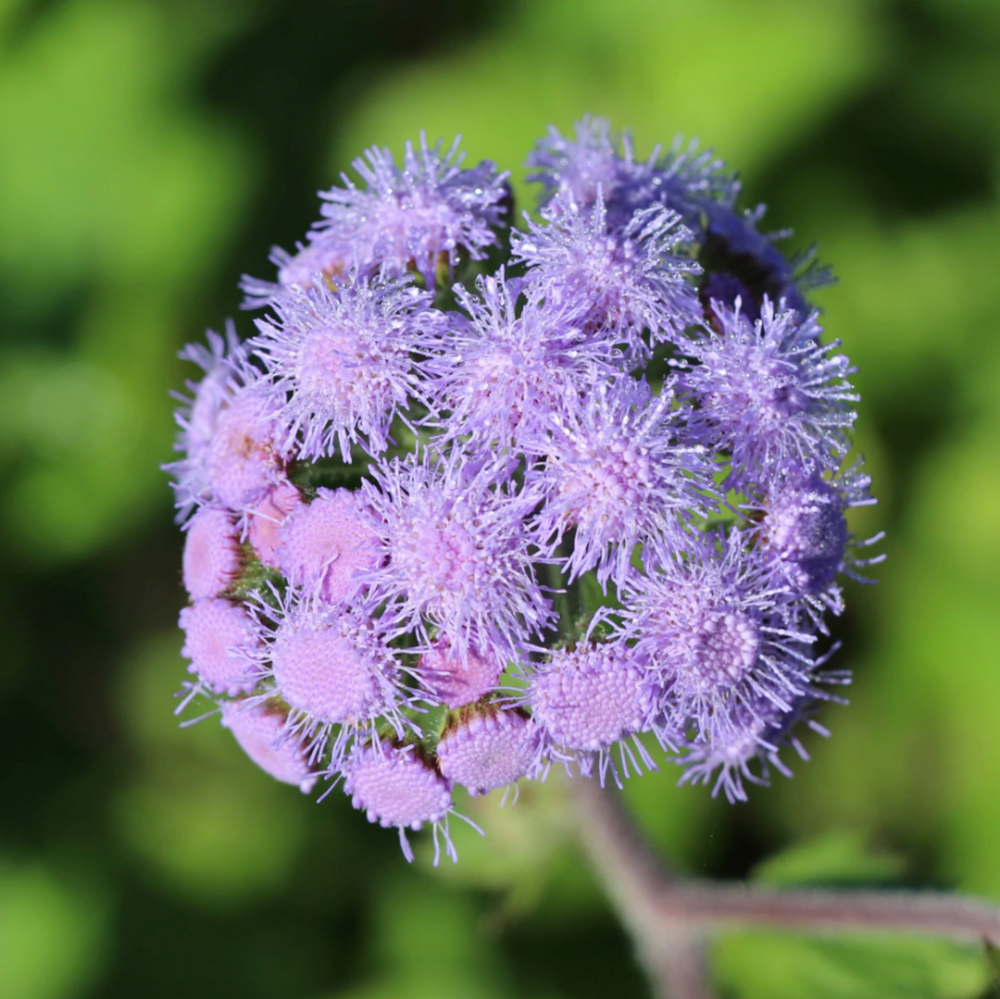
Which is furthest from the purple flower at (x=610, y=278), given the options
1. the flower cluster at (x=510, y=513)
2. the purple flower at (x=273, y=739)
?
the purple flower at (x=273, y=739)

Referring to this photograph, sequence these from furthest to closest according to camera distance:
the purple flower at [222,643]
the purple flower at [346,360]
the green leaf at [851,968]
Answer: the green leaf at [851,968], the purple flower at [222,643], the purple flower at [346,360]

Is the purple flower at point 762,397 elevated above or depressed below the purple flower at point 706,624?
above

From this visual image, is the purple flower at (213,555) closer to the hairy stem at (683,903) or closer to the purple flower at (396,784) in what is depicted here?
the purple flower at (396,784)

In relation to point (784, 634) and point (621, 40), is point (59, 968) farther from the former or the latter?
point (621, 40)

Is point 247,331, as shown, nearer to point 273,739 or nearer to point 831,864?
point 273,739

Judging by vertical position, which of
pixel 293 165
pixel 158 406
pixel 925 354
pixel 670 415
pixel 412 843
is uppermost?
pixel 293 165

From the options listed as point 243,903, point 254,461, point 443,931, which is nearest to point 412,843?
point 443,931

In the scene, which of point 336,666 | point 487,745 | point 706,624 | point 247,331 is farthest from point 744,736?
point 247,331
